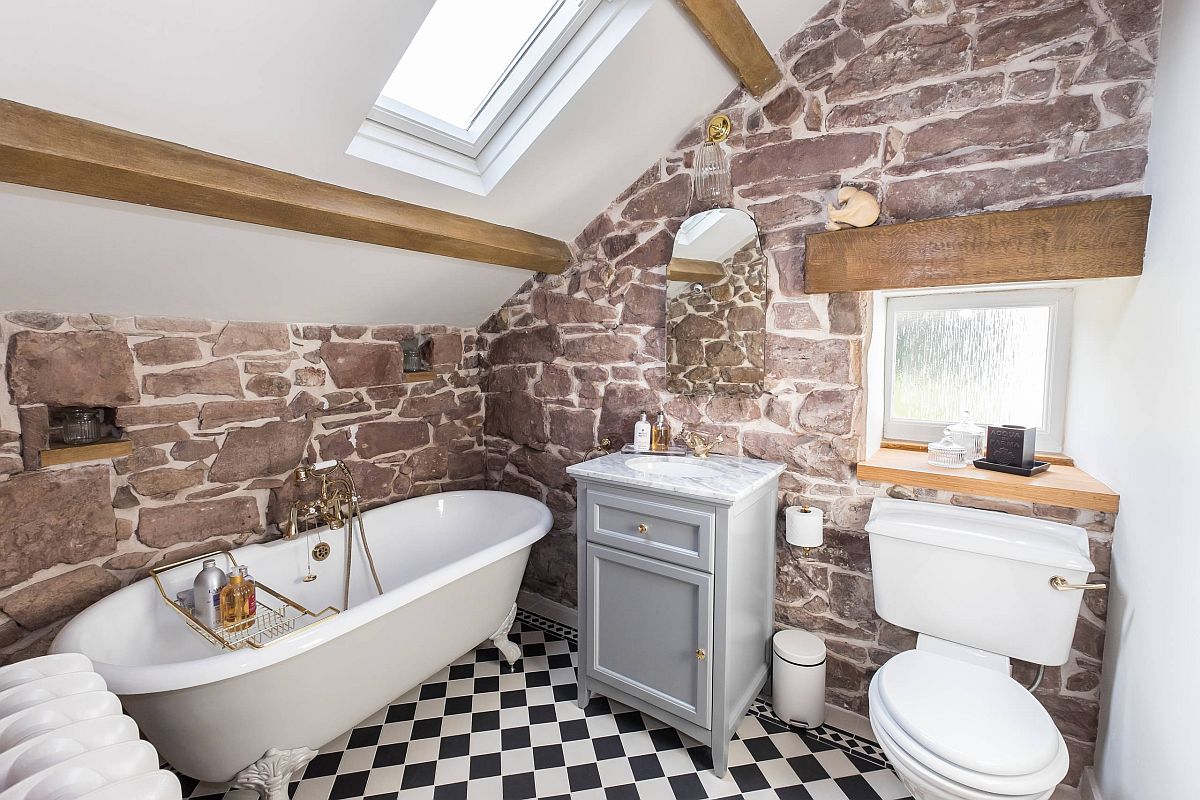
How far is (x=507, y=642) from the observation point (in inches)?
95.8

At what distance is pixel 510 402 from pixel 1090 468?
248 centimetres

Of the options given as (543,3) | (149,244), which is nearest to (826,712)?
(543,3)

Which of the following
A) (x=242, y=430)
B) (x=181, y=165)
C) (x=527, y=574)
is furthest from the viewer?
(x=527, y=574)

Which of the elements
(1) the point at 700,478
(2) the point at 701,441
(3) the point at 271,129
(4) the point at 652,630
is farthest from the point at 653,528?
(3) the point at 271,129

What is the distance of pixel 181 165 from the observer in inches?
56.6

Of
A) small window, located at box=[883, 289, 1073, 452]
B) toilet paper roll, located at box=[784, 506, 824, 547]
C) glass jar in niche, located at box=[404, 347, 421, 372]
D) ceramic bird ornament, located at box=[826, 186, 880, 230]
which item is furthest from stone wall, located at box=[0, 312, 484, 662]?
small window, located at box=[883, 289, 1073, 452]

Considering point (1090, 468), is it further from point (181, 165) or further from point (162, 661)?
point (162, 661)

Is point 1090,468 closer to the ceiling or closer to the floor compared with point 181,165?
closer to the floor

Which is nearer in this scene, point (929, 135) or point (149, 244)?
point (149, 244)

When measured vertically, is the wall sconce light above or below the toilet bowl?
above

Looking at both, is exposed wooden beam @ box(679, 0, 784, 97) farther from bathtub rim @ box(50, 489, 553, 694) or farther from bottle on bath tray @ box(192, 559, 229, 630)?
bottle on bath tray @ box(192, 559, 229, 630)

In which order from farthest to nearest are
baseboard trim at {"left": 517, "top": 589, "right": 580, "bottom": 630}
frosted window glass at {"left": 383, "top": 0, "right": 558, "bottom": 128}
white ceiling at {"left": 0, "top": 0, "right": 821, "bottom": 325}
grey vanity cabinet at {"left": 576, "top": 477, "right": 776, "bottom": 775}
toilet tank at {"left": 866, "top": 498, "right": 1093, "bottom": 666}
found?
baseboard trim at {"left": 517, "top": 589, "right": 580, "bottom": 630}
grey vanity cabinet at {"left": 576, "top": 477, "right": 776, "bottom": 775}
frosted window glass at {"left": 383, "top": 0, "right": 558, "bottom": 128}
toilet tank at {"left": 866, "top": 498, "right": 1093, "bottom": 666}
white ceiling at {"left": 0, "top": 0, "right": 821, "bottom": 325}

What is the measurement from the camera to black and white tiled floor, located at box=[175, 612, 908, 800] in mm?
1761

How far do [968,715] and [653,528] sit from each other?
979 millimetres
